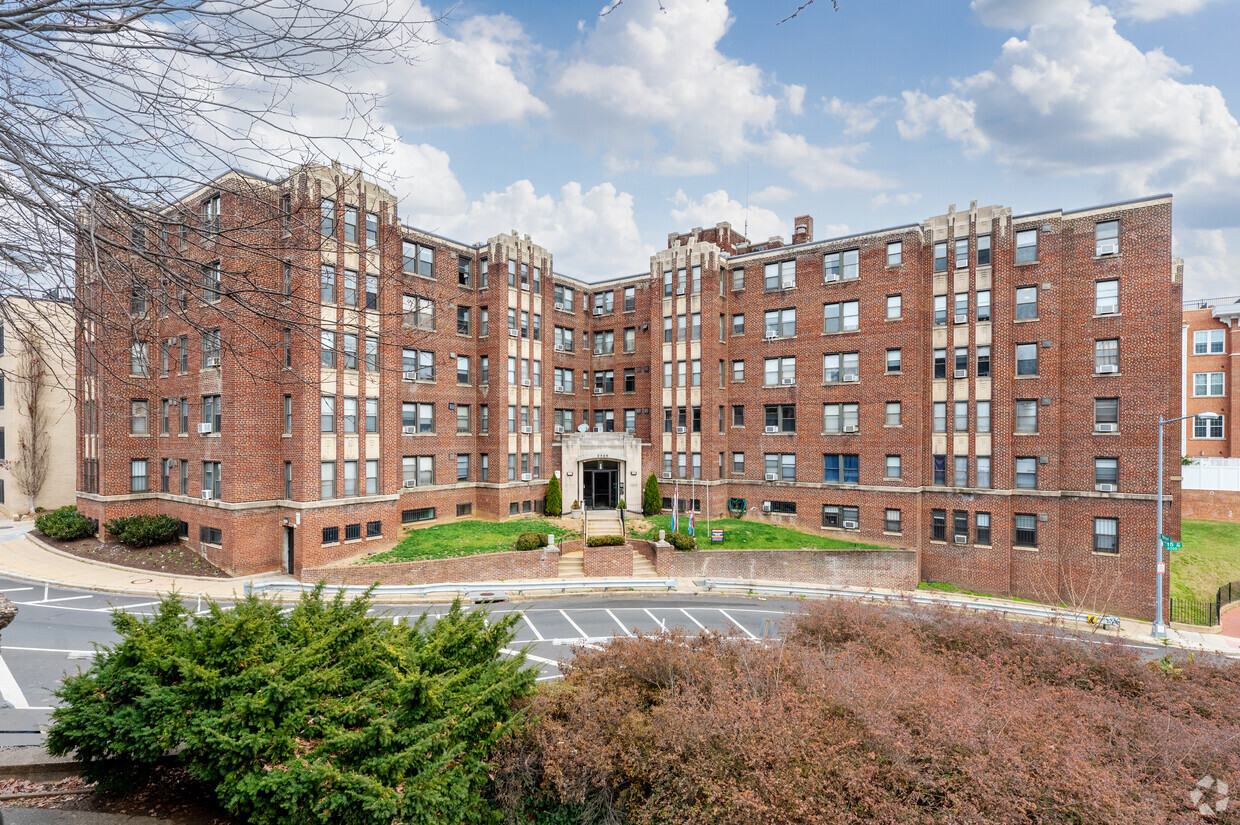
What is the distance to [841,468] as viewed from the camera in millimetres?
32344

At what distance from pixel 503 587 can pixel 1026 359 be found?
26836 millimetres

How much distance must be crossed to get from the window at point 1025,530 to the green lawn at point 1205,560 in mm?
7964

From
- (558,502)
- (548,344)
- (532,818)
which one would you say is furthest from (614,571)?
(532,818)

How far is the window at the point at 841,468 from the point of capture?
1256 inches

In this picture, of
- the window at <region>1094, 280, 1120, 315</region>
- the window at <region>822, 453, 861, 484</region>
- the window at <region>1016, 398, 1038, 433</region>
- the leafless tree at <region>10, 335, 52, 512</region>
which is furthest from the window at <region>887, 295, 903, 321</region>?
the leafless tree at <region>10, 335, 52, 512</region>

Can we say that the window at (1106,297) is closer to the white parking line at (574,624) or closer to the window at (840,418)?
the window at (840,418)

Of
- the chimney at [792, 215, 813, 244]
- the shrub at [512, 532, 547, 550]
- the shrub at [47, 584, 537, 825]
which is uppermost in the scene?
the chimney at [792, 215, 813, 244]

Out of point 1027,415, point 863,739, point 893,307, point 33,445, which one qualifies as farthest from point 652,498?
point 33,445

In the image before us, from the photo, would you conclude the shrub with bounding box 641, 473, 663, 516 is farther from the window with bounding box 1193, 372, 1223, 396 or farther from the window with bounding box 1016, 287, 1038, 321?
the window with bounding box 1193, 372, 1223, 396

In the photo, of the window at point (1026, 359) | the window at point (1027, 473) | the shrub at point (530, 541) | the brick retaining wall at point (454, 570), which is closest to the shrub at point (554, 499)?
the shrub at point (530, 541)

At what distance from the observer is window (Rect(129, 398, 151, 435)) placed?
29203 millimetres

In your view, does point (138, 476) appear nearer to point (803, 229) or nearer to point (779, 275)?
point (779, 275)

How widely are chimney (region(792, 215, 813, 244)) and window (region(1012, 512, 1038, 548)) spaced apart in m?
21.3

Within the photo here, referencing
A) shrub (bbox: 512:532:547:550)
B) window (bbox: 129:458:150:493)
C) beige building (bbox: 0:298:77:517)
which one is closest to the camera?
shrub (bbox: 512:532:547:550)
